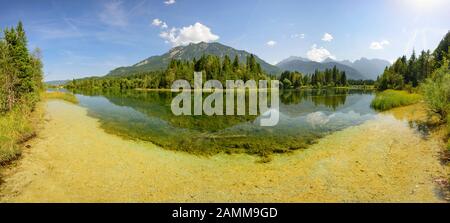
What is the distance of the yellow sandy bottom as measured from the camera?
10.2 metres

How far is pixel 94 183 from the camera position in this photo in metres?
11.6

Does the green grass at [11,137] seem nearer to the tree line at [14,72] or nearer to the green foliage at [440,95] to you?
the tree line at [14,72]

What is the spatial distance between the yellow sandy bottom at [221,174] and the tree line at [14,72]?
13.4 m

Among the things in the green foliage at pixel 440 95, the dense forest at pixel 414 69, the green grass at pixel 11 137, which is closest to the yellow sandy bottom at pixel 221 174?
the green grass at pixel 11 137

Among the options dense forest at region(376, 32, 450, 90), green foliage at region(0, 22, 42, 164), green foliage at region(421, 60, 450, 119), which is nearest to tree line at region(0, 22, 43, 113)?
green foliage at region(0, 22, 42, 164)

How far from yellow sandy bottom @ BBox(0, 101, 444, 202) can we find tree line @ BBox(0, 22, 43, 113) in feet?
44.1

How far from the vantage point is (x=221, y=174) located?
509 inches

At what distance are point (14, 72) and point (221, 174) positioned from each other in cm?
3183

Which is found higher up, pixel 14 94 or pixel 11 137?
pixel 14 94

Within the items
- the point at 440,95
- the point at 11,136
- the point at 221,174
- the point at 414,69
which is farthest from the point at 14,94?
the point at 414,69

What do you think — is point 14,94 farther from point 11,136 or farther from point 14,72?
point 11,136
